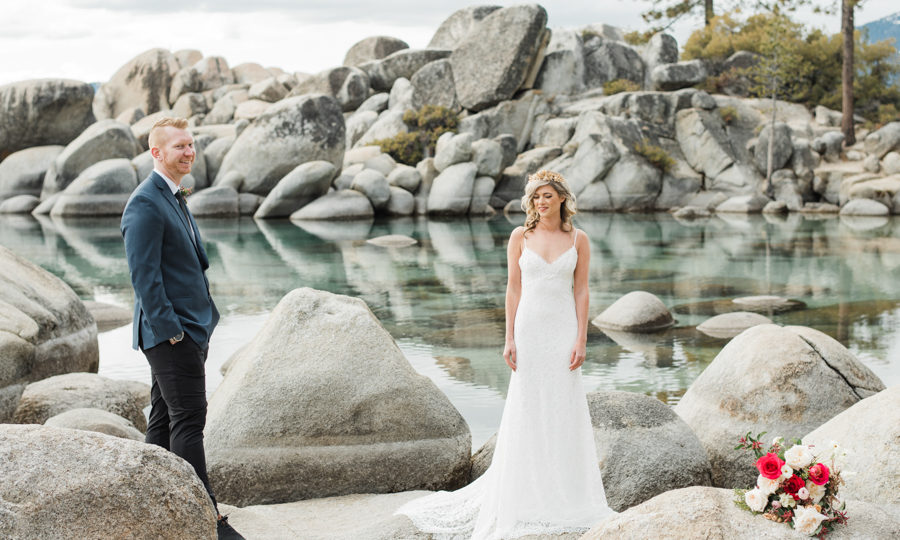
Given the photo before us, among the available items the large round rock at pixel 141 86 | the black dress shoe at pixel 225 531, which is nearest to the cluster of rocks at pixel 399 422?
the black dress shoe at pixel 225 531

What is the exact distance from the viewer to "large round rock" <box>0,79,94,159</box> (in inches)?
1494

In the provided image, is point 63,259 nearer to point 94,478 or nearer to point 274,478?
point 274,478

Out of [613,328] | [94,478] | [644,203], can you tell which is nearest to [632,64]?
[644,203]

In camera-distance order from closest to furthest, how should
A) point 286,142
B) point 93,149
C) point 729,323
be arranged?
point 729,323 < point 286,142 < point 93,149

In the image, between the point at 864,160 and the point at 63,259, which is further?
the point at 864,160

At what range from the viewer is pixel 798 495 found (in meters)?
3.18

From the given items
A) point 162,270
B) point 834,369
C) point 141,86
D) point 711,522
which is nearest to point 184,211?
point 162,270

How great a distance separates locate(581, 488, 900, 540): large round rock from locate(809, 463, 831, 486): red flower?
17cm

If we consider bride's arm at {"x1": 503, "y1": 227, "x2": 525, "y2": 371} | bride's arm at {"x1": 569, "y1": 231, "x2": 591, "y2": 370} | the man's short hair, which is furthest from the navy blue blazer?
bride's arm at {"x1": 569, "y1": 231, "x2": 591, "y2": 370}

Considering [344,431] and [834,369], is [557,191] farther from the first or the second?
[834,369]

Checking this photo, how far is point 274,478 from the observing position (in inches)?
223

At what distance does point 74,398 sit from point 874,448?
19.0 feet

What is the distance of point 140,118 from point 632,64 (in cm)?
2603

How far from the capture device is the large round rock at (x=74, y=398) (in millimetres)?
7012
